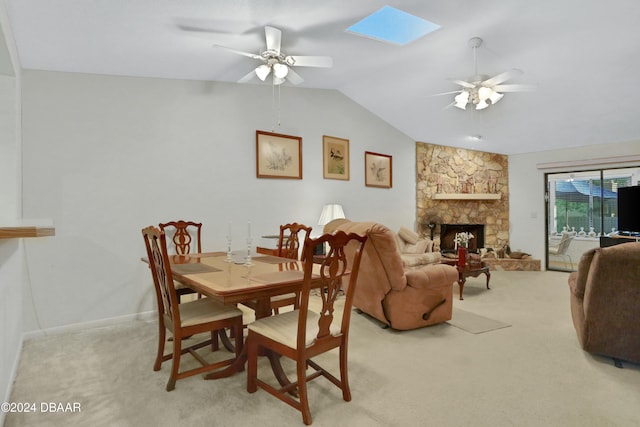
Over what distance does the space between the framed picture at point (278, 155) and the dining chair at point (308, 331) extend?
253 cm

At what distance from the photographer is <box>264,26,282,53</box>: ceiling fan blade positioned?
9.27ft

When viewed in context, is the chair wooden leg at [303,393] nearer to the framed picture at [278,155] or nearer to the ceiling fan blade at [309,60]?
the ceiling fan blade at [309,60]

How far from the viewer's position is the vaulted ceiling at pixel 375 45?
2.59 meters

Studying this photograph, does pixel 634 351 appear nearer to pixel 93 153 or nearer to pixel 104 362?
pixel 104 362

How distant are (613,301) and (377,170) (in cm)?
376

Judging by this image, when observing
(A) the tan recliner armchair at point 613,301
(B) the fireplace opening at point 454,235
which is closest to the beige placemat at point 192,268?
(A) the tan recliner armchair at point 613,301

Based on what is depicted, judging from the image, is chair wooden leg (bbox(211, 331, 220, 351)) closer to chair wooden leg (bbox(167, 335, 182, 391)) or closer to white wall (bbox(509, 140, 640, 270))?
chair wooden leg (bbox(167, 335, 182, 391))

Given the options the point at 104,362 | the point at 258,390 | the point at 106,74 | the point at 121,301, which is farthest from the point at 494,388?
the point at 106,74

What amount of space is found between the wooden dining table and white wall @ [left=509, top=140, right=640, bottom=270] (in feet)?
19.2

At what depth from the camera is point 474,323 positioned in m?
3.48

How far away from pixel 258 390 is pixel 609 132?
6.36m

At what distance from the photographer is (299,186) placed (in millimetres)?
4820

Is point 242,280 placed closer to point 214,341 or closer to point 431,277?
point 214,341

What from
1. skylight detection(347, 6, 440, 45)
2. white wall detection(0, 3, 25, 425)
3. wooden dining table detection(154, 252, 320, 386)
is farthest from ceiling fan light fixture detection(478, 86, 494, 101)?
white wall detection(0, 3, 25, 425)
